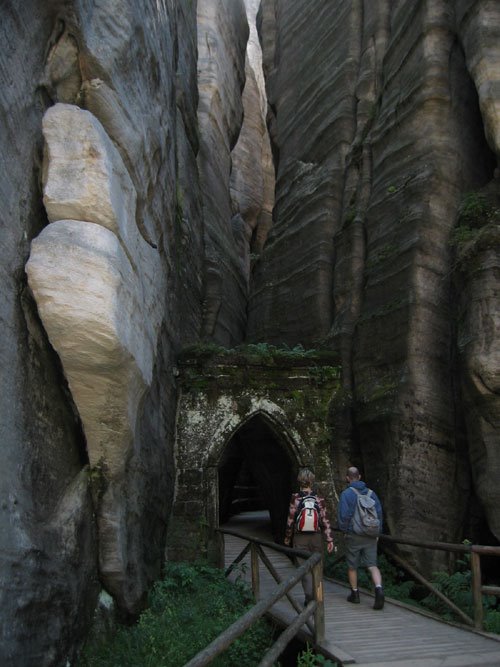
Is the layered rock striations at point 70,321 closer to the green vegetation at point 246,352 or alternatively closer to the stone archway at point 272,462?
the green vegetation at point 246,352

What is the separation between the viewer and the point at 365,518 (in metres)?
6.59

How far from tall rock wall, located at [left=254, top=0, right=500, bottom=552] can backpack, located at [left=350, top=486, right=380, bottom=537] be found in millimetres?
2849

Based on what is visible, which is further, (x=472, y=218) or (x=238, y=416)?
(x=238, y=416)

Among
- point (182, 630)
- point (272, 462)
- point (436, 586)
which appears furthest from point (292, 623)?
point (272, 462)

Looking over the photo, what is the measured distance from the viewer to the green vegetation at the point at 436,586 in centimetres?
703

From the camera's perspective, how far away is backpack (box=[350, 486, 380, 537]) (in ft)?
21.6

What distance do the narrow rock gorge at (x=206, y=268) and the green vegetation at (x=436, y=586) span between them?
2.32ft

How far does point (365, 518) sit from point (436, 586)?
189 cm

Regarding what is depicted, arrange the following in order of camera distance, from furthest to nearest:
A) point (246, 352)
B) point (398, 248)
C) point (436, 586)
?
point (398, 248), point (246, 352), point (436, 586)

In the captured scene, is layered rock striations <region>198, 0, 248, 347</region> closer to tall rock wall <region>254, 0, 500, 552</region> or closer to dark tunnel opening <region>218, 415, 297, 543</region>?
tall rock wall <region>254, 0, 500, 552</region>

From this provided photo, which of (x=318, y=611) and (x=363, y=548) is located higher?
(x=363, y=548)

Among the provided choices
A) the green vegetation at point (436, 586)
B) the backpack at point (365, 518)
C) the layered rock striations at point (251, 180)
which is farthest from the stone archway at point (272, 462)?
the layered rock striations at point (251, 180)

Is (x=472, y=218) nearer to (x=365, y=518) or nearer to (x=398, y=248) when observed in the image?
(x=398, y=248)

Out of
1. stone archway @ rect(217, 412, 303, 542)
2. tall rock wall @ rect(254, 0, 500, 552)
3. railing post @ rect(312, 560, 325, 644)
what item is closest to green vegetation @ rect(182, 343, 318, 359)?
stone archway @ rect(217, 412, 303, 542)
